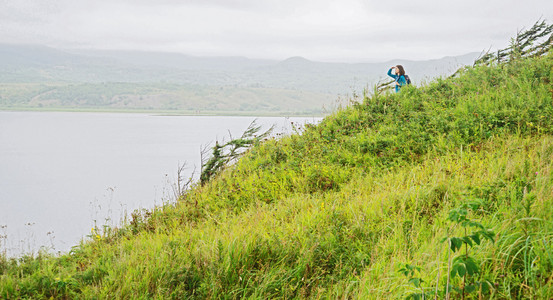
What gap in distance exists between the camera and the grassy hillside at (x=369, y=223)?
2.92 meters

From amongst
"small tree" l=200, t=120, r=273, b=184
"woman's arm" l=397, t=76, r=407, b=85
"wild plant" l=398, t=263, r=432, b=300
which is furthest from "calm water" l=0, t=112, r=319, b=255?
"wild plant" l=398, t=263, r=432, b=300

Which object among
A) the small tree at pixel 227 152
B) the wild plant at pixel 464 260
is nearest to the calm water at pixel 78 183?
the small tree at pixel 227 152

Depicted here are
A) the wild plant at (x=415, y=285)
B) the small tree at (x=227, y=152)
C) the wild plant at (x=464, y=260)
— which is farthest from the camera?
the small tree at (x=227, y=152)

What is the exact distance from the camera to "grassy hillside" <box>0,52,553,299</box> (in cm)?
292

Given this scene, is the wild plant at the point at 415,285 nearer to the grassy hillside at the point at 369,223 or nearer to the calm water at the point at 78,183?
the grassy hillside at the point at 369,223

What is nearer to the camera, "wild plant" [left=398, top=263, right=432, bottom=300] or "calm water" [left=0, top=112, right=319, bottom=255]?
"wild plant" [left=398, top=263, right=432, bottom=300]

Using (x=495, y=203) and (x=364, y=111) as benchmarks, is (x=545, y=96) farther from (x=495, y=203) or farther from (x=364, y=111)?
(x=495, y=203)

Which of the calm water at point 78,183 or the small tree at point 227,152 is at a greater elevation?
the small tree at point 227,152

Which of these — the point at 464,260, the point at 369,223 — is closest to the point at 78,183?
the point at 369,223

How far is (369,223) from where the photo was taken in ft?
14.5

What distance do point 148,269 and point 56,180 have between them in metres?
13.8

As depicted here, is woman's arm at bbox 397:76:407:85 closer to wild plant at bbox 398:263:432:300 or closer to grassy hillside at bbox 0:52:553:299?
grassy hillside at bbox 0:52:553:299

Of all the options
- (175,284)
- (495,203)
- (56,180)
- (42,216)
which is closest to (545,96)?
(495,203)

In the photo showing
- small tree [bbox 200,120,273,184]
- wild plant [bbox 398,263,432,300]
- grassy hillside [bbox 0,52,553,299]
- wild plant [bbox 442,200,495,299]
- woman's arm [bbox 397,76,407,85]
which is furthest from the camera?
woman's arm [bbox 397,76,407,85]
